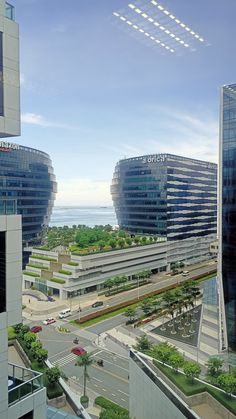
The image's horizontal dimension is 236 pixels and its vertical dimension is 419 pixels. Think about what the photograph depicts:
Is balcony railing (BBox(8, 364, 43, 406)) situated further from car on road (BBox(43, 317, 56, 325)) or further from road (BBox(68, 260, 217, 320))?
road (BBox(68, 260, 217, 320))

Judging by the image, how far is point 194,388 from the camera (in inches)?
700

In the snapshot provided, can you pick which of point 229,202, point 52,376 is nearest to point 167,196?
point 229,202

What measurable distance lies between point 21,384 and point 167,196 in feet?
200

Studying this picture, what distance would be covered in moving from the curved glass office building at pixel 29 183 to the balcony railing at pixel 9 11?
5886 cm

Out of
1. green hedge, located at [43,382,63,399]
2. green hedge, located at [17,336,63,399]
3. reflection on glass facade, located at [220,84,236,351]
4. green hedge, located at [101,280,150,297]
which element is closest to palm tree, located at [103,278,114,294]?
green hedge, located at [101,280,150,297]

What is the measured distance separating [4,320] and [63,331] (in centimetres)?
3078

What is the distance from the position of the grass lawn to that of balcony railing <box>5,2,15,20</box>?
54.3 feet

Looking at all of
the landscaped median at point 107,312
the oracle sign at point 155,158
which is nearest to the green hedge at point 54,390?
the landscaped median at point 107,312

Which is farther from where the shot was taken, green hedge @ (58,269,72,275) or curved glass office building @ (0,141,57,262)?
curved glass office building @ (0,141,57,262)

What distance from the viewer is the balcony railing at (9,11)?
10385 mm

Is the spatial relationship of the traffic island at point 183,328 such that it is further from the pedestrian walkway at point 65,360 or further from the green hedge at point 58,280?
the green hedge at point 58,280

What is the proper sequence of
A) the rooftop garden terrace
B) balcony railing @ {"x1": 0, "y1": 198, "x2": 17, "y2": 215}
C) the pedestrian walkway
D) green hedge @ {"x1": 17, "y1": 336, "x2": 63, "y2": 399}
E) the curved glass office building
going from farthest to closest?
the curved glass office building → the rooftop garden terrace → the pedestrian walkway → green hedge @ {"x1": 17, "y1": 336, "x2": 63, "y2": 399} → balcony railing @ {"x1": 0, "y1": 198, "x2": 17, "y2": 215}

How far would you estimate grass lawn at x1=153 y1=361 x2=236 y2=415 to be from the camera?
16.6 meters

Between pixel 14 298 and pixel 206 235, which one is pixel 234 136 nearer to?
pixel 14 298
